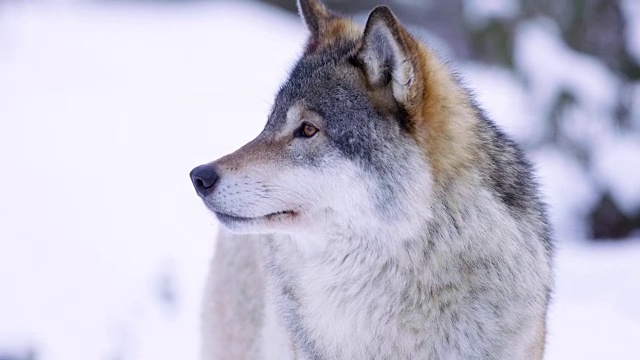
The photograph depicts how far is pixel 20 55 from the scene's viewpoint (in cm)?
1711

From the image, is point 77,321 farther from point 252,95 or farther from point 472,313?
point 252,95

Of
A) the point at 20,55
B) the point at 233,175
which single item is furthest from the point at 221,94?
the point at 233,175

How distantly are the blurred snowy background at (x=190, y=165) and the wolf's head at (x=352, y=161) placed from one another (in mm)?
465

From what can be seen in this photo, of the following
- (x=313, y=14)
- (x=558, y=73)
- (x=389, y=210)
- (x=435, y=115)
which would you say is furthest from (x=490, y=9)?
(x=389, y=210)

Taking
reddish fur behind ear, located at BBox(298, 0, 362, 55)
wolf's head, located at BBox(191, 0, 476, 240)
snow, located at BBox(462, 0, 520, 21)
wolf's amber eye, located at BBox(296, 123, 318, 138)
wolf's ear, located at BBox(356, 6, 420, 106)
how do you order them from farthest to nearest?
snow, located at BBox(462, 0, 520, 21), reddish fur behind ear, located at BBox(298, 0, 362, 55), wolf's amber eye, located at BBox(296, 123, 318, 138), wolf's head, located at BBox(191, 0, 476, 240), wolf's ear, located at BBox(356, 6, 420, 106)

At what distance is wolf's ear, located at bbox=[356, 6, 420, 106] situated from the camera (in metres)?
3.42

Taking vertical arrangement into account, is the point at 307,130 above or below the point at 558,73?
above

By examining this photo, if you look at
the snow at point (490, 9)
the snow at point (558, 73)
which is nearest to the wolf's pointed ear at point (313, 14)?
the snow at point (558, 73)

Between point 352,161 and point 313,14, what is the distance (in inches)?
32.3

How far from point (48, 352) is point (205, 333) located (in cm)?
194

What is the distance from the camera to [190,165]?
11.4 metres

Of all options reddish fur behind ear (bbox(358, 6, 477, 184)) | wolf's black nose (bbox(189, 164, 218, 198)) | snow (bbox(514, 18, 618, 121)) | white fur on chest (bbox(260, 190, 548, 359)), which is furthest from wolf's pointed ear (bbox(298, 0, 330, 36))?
snow (bbox(514, 18, 618, 121))

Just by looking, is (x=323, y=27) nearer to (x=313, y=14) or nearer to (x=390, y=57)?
(x=313, y=14)

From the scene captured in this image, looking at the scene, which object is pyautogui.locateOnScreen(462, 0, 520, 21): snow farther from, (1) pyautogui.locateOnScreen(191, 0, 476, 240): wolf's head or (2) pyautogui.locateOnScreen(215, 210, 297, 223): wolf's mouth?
(2) pyautogui.locateOnScreen(215, 210, 297, 223): wolf's mouth
